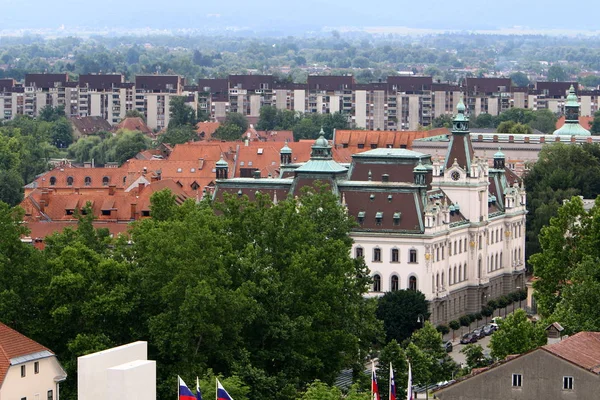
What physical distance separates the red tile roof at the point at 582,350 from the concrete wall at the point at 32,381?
65.6 feet

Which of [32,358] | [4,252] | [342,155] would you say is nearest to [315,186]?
[4,252]

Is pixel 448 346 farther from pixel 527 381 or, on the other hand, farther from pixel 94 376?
pixel 94 376

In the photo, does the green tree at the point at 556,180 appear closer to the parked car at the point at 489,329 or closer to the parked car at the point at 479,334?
the parked car at the point at 489,329

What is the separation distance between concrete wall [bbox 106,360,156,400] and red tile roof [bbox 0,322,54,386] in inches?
747

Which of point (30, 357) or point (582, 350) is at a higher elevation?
point (582, 350)

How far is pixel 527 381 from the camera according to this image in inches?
3268

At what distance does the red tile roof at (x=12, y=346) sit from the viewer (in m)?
84.2

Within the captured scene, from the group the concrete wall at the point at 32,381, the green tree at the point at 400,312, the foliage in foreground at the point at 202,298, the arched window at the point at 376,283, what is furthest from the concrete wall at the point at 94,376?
the arched window at the point at 376,283

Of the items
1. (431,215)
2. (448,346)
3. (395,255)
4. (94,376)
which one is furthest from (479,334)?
(94,376)

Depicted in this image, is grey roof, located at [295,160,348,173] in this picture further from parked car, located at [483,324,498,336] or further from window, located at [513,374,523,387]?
window, located at [513,374,523,387]

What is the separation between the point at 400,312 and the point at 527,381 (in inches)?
1660

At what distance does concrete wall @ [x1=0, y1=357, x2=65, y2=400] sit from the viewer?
84000 mm

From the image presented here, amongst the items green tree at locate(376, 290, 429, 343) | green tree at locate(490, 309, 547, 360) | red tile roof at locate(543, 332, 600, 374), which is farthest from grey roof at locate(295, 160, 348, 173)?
red tile roof at locate(543, 332, 600, 374)

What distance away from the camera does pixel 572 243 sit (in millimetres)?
119125
